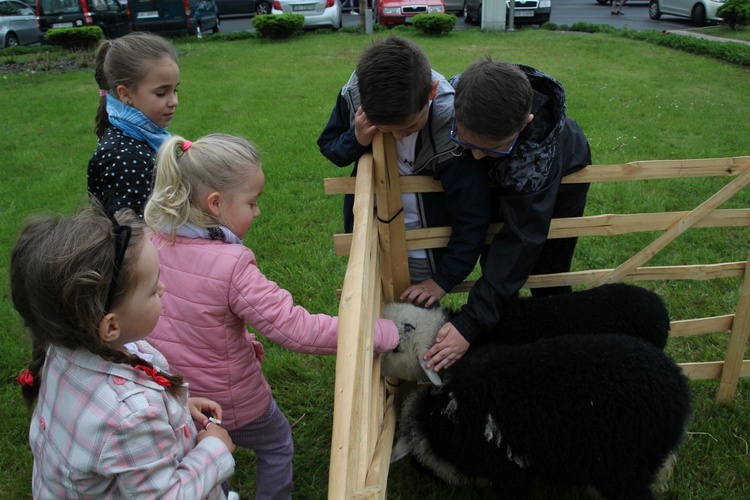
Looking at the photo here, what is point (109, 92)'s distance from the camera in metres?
2.82

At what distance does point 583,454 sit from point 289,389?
177 cm

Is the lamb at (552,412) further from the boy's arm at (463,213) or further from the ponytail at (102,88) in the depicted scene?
the ponytail at (102,88)

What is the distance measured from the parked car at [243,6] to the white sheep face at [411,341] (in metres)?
22.8

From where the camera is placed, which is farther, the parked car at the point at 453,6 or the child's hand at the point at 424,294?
the parked car at the point at 453,6

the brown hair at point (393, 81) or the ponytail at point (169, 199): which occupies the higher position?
the brown hair at point (393, 81)

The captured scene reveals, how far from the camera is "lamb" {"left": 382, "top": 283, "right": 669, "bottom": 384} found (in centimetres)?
266

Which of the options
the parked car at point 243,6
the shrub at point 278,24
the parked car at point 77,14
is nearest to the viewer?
the shrub at point 278,24

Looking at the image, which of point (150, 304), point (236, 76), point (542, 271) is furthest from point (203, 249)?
point (236, 76)

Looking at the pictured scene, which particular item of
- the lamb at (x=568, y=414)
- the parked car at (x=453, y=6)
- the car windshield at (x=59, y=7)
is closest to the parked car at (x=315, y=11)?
the parked car at (x=453, y=6)

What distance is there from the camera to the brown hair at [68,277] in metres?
1.37

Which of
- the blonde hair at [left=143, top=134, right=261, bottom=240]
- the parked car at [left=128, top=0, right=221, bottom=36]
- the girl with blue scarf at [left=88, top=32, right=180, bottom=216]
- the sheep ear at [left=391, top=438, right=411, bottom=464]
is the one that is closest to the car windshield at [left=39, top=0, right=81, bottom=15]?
the parked car at [left=128, top=0, right=221, bottom=36]

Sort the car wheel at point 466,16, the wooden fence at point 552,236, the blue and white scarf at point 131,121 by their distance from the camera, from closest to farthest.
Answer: the wooden fence at point 552,236 → the blue and white scarf at point 131,121 → the car wheel at point 466,16

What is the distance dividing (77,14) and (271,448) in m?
18.6

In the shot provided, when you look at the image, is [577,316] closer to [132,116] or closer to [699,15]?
[132,116]
